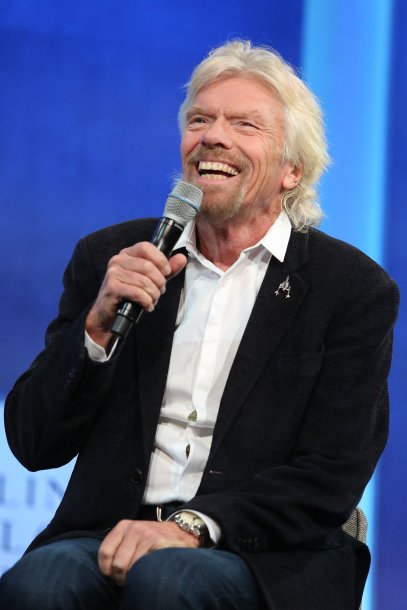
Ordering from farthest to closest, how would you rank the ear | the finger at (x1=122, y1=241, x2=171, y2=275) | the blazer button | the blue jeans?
the ear < the blazer button < the finger at (x1=122, y1=241, x2=171, y2=275) < the blue jeans

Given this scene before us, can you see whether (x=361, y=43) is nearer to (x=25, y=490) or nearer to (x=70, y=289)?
(x=70, y=289)

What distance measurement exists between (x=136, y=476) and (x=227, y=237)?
1.85 feet

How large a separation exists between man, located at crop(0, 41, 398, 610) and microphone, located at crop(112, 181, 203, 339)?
30 mm

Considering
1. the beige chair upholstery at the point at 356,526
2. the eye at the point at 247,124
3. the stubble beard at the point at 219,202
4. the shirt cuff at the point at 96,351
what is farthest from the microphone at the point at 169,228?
the beige chair upholstery at the point at 356,526

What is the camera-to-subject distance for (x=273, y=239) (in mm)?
2180

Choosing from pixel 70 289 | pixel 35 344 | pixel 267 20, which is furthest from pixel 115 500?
pixel 267 20

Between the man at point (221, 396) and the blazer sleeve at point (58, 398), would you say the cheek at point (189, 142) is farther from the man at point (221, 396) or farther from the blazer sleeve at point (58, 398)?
the blazer sleeve at point (58, 398)

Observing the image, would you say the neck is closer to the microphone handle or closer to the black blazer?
the black blazer

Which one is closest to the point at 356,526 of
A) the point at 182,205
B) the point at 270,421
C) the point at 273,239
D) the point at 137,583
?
the point at 270,421

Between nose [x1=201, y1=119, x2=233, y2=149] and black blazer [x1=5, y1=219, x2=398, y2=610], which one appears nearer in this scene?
black blazer [x1=5, y1=219, x2=398, y2=610]

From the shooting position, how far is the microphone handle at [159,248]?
5.53 feet

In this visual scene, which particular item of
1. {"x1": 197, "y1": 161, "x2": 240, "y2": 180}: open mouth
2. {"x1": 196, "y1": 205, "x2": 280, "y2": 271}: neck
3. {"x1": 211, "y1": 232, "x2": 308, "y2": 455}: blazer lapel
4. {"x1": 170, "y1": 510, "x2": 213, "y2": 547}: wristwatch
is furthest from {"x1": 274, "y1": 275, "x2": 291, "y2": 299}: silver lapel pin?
{"x1": 170, "y1": 510, "x2": 213, "y2": 547}: wristwatch

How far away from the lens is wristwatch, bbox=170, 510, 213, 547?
178 cm

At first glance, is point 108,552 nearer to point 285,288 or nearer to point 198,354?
point 198,354
